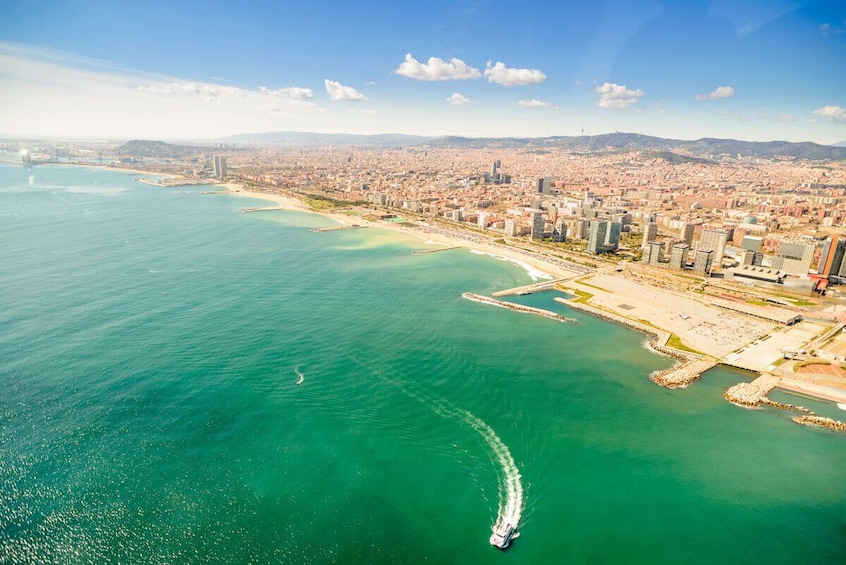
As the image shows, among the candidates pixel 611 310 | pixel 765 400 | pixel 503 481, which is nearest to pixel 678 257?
pixel 611 310

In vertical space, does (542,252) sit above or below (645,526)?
above

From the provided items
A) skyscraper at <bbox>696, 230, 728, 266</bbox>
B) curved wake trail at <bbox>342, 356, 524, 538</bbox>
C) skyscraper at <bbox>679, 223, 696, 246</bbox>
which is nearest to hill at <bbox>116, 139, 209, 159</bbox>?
skyscraper at <bbox>679, 223, 696, 246</bbox>

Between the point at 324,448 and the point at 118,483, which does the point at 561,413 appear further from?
the point at 118,483

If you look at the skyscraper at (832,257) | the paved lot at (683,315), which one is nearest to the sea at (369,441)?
the paved lot at (683,315)

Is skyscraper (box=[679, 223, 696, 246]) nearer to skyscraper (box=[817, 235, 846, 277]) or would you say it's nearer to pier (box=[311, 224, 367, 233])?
skyscraper (box=[817, 235, 846, 277])

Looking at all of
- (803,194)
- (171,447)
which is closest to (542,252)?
(171,447)

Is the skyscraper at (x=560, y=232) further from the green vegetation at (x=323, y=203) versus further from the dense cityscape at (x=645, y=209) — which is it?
the green vegetation at (x=323, y=203)

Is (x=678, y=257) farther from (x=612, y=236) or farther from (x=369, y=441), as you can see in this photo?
(x=369, y=441)
